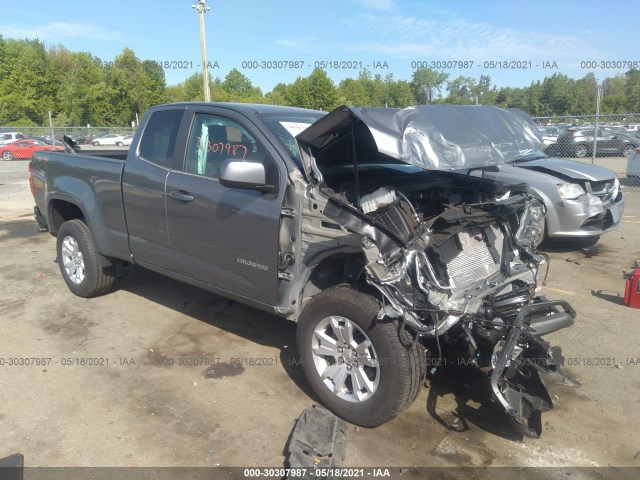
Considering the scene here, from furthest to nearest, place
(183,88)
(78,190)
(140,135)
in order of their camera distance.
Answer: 1. (183,88)
2. (78,190)
3. (140,135)

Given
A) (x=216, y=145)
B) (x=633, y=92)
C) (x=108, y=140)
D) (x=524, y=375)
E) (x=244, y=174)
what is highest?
(x=633, y=92)

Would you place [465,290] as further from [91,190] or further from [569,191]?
[569,191]

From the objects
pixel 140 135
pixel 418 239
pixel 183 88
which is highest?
pixel 183 88

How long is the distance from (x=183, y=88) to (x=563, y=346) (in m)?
81.5

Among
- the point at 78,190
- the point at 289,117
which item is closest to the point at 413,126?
the point at 289,117

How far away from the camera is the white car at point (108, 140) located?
1089 inches

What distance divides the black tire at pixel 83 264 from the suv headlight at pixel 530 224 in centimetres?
399

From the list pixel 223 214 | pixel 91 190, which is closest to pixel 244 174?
pixel 223 214

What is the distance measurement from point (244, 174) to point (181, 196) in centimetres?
92

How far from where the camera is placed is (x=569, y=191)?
22.9 feet

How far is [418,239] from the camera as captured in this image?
10.4 feet

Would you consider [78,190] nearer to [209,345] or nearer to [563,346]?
[209,345]

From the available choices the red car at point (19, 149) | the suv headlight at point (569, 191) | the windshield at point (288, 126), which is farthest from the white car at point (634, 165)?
the red car at point (19, 149)

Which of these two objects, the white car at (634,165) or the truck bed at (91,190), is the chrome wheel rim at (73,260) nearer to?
the truck bed at (91,190)
